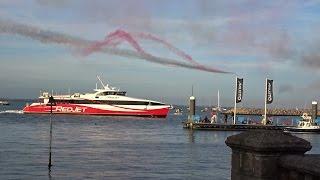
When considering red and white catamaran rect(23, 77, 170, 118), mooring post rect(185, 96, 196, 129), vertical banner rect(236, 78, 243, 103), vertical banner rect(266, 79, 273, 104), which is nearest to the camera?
vertical banner rect(236, 78, 243, 103)

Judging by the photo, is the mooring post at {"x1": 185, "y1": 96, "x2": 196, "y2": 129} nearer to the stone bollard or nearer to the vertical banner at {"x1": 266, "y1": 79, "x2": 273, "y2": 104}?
the vertical banner at {"x1": 266, "y1": 79, "x2": 273, "y2": 104}

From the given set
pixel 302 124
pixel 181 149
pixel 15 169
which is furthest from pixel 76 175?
pixel 302 124

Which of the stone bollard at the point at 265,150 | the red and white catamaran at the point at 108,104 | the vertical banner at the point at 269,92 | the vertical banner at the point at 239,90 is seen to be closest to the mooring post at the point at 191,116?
the vertical banner at the point at 239,90

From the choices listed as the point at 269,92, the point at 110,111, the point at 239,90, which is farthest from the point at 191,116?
the point at 110,111

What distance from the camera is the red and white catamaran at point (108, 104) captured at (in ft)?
597

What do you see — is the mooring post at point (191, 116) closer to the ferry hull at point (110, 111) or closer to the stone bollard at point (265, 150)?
the ferry hull at point (110, 111)

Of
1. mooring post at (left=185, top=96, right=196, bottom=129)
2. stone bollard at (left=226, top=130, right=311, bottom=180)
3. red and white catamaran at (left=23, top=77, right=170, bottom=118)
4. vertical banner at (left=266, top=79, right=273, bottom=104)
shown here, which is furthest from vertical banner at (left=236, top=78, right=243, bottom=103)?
stone bollard at (left=226, top=130, right=311, bottom=180)

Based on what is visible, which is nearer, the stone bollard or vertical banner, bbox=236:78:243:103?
the stone bollard

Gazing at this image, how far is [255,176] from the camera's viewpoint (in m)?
9.03

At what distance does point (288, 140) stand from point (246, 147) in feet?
2.25

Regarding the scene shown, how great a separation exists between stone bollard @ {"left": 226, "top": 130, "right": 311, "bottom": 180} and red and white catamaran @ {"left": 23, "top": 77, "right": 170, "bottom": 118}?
17144cm

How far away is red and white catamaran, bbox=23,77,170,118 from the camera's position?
18200cm

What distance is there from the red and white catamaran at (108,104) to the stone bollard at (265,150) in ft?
562

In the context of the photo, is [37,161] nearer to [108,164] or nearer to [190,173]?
[108,164]
